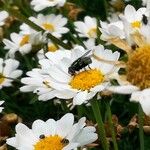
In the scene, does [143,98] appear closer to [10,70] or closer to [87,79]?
[87,79]

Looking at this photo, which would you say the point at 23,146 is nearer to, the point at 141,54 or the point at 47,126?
the point at 47,126

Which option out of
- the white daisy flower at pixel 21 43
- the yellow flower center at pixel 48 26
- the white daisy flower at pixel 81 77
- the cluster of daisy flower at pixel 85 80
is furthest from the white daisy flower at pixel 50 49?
the white daisy flower at pixel 81 77

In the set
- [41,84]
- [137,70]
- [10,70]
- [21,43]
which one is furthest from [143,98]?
[21,43]

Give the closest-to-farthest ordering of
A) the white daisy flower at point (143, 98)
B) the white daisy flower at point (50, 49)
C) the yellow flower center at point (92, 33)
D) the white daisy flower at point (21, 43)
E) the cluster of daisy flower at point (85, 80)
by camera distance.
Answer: the white daisy flower at point (143, 98) → the cluster of daisy flower at point (85, 80) → the white daisy flower at point (21, 43) → the white daisy flower at point (50, 49) → the yellow flower center at point (92, 33)

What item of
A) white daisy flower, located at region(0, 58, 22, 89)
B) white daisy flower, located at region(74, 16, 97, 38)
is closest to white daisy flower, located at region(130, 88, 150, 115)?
white daisy flower, located at region(0, 58, 22, 89)

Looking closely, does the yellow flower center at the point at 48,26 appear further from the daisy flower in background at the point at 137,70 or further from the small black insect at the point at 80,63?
the daisy flower in background at the point at 137,70

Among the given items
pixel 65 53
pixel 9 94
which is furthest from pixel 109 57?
pixel 9 94
